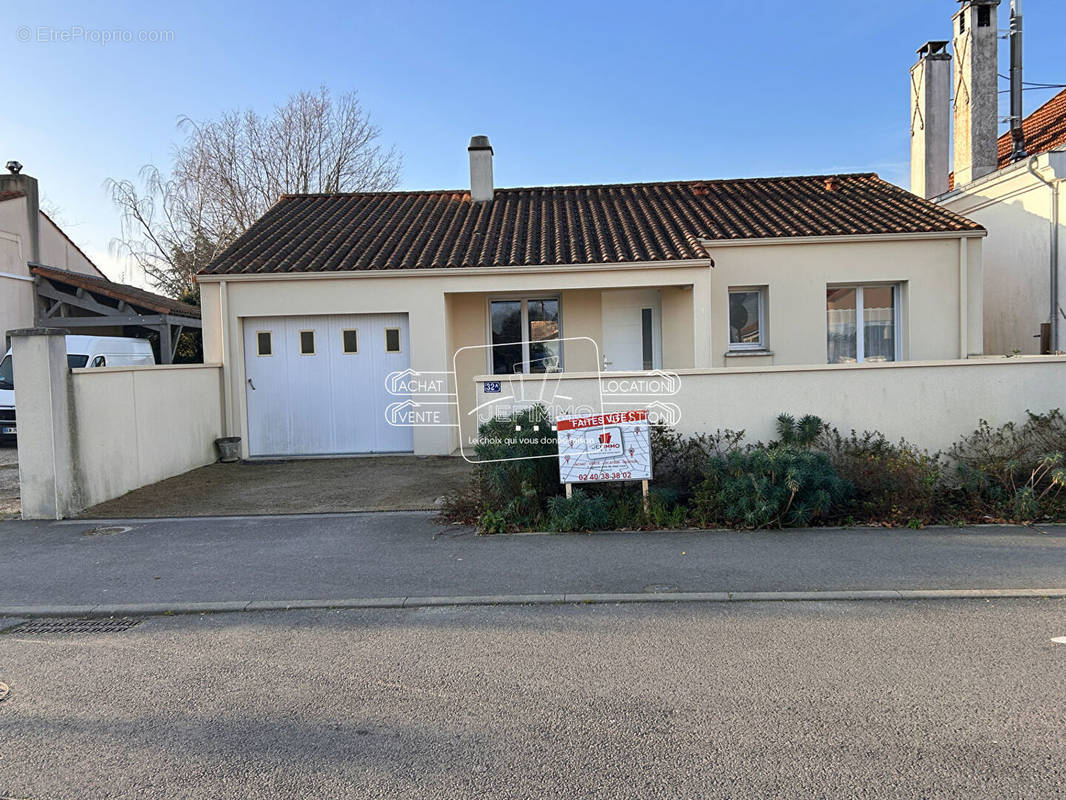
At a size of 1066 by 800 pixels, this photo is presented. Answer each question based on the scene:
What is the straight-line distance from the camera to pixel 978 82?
15789 mm

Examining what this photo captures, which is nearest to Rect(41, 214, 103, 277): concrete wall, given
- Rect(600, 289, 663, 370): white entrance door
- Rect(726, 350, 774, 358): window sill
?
Rect(600, 289, 663, 370): white entrance door

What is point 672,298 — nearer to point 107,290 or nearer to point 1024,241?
point 1024,241

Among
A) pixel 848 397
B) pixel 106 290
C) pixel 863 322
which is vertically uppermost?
pixel 106 290

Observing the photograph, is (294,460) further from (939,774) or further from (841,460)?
(939,774)

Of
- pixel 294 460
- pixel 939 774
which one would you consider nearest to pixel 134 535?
pixel 294 460

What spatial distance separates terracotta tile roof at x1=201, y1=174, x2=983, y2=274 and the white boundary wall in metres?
4.20

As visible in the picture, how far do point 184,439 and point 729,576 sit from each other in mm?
8936

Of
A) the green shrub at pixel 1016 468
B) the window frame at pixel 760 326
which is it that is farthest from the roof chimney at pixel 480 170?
the green shrub at pixel 1016 468

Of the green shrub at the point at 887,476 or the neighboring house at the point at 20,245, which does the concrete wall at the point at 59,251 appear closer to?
the neighboring house at the point at 20,245

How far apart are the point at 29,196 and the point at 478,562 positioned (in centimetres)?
2178

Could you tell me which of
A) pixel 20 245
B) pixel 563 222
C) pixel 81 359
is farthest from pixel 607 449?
pixel 20 245

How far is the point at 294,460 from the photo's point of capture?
13016 mm

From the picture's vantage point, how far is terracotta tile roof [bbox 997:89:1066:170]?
1552cm

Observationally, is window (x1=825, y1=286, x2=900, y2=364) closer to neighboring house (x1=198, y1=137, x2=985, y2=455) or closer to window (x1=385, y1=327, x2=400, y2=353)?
neighboring house (x1=198, y1=137, x2=985, y2=455)
